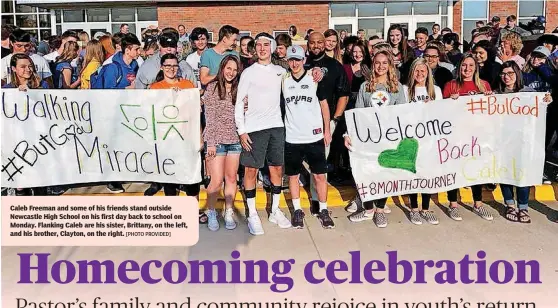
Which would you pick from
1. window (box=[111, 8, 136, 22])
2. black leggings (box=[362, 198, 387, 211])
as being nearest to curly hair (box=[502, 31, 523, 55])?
black leggings (box=[362, 198, 387, 211])

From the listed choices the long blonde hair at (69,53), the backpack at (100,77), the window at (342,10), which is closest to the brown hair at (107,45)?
the long blonde hair at (69,53)

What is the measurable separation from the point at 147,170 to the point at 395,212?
2.54 metres

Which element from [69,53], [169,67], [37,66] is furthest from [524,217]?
[69,53]

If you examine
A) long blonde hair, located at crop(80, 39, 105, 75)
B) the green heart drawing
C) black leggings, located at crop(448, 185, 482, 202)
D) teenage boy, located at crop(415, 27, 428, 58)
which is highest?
teenage boy, located at crop(415, 27, 428, 58)

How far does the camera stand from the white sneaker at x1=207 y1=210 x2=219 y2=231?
5895mm

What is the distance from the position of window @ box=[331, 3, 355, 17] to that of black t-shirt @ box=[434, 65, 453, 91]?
1778cm

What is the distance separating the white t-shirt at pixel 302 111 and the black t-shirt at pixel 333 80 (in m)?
0.31

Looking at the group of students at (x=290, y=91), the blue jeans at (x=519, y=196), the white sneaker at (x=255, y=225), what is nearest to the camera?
the group of students at (x=290, y=91)

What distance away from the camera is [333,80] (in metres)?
6.06

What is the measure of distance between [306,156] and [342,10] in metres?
18.9

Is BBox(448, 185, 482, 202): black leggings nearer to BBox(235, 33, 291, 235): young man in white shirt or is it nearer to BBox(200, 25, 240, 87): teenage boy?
BBox(235, 33, 291, 235): young man in white shirt

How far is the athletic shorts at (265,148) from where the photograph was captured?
222 inches

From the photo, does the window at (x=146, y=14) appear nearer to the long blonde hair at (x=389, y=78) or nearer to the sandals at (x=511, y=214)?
the long blonde hair at (x=389, y=78)

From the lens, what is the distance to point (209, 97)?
5.66 metres
